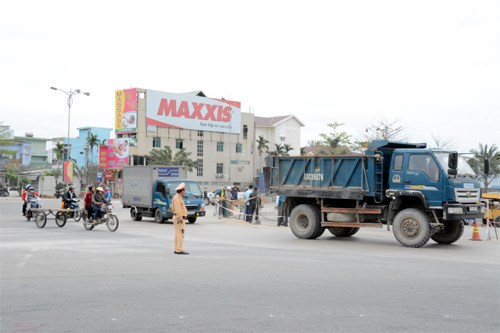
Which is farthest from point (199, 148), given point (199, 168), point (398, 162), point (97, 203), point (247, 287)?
point (247, 287)

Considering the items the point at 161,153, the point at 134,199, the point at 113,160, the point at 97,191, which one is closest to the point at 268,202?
the point at 161,153

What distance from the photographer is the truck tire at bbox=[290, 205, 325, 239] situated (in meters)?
19.6

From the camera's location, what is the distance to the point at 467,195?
1698 cm

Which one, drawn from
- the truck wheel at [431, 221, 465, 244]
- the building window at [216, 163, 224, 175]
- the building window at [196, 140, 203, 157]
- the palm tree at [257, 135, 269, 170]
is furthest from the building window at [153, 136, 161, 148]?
the truck wheel at [431, 221, 465, 244]

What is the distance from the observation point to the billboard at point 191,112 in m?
84.8

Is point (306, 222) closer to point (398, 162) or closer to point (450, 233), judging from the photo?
point (398, 162)

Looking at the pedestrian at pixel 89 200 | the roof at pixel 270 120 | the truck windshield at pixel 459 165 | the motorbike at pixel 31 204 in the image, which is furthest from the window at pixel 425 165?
the roof at pixel 270 120

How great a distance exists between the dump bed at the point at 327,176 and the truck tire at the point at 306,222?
0.58 m

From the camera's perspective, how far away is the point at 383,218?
A: 1838cm

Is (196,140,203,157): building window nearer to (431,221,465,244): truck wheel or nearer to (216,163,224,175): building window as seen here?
(216,163,224,175): building window

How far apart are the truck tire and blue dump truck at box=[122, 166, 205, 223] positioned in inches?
341

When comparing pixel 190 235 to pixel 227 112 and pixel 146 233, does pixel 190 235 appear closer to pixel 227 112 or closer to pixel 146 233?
pixel 146 233

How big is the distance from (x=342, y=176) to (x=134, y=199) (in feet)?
46.4

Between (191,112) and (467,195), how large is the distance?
75981 millimetres
